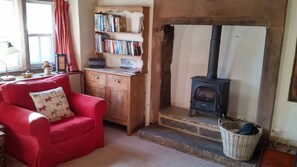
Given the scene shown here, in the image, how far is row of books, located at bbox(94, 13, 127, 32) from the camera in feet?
12.3

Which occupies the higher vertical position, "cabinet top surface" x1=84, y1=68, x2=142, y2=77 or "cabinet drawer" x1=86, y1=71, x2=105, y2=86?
"cabinet top surface" x1=84, y1=68, x2=142, y2=77

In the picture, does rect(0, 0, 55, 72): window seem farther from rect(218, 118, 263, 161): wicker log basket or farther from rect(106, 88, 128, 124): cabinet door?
rect(218, 118, 263, 161): wicker log basket

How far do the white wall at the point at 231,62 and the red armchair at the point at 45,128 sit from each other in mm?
1381

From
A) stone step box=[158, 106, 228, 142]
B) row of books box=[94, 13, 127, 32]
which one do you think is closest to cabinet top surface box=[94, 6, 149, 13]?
row of books box=[94, 13, 127, 32]

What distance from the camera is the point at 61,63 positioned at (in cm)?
382

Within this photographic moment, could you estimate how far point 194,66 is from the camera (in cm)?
375

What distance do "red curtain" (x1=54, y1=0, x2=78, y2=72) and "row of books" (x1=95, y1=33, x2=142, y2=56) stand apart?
17.0 inches

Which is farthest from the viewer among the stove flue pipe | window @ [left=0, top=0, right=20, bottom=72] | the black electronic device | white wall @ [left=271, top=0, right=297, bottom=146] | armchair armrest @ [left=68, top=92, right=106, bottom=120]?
the black electronic device

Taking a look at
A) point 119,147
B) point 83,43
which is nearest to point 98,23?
point 83,43

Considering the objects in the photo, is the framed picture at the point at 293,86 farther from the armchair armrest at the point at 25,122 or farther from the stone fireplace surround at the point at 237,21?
the armchair armrest at the point at 25,122

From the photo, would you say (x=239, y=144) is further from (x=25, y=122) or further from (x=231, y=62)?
(x=25, y=122)

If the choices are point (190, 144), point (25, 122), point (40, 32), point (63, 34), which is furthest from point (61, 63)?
point (190, 144)

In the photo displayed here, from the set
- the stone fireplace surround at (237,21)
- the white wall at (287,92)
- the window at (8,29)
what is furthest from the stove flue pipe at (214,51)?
the window at (8,29)

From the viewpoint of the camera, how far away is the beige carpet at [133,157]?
2.90 metres
